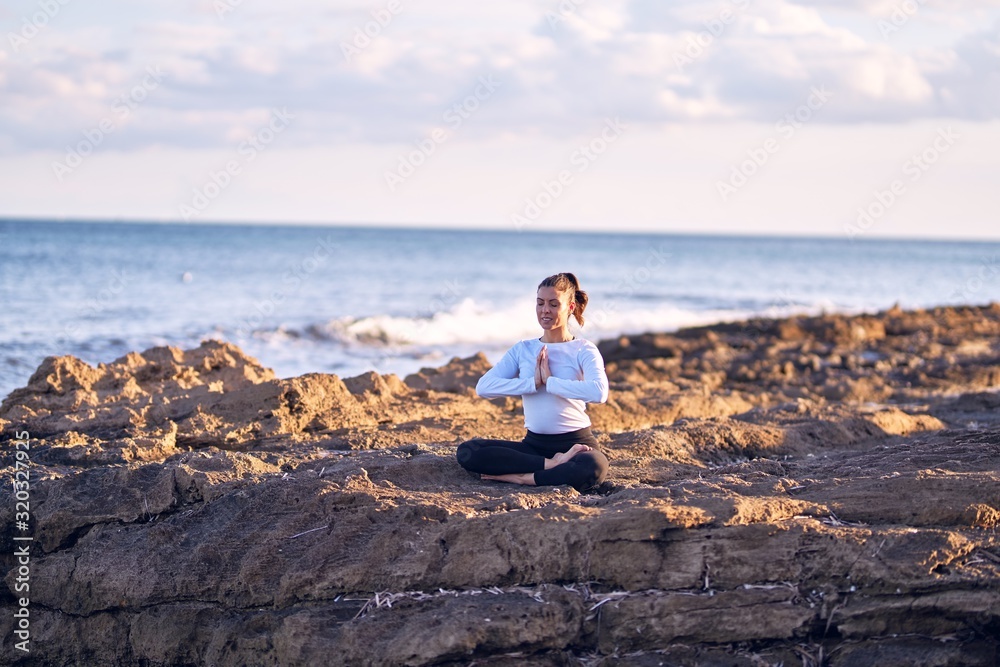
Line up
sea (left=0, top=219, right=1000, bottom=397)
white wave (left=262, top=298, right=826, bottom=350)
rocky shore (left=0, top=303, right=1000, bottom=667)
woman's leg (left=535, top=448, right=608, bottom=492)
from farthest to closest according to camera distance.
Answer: white wave (left=262, top=298, right=826, bottom=350), sea (left=0, top=219, right=1000, bottom=397), woman's leg (left=535, top=448, right=608, bottom=492), rocky shore (left=0, top=303, right=1000, bottom=667)

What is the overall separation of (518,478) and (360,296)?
25.4 meters

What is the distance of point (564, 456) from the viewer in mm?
5406

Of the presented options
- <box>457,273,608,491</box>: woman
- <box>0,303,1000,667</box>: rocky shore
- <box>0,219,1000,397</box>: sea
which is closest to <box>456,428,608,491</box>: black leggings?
<box>457,273,608,491</box>: woman

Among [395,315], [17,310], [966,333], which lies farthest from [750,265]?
[17,310]

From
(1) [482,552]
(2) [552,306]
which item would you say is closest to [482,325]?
(2) [552,306]

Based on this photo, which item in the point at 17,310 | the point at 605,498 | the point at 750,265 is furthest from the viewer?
the point at 750,265

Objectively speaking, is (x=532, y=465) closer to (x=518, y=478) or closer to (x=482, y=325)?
(x=518, y=478)

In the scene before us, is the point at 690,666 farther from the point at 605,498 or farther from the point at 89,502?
the point at 89,502

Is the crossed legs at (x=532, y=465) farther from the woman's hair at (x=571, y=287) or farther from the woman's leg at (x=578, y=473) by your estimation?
the woman's hair at (x=571, y=287)

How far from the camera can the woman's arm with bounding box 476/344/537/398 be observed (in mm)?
5513

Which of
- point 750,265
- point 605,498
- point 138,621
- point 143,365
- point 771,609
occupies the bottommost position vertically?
point 138,621

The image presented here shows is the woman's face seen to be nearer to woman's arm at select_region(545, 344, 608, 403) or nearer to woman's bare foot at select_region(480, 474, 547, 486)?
woman's arm at select_region(545, 344, 608, 403)

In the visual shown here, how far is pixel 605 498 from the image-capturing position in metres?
4.82

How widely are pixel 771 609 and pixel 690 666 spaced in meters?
0.42
